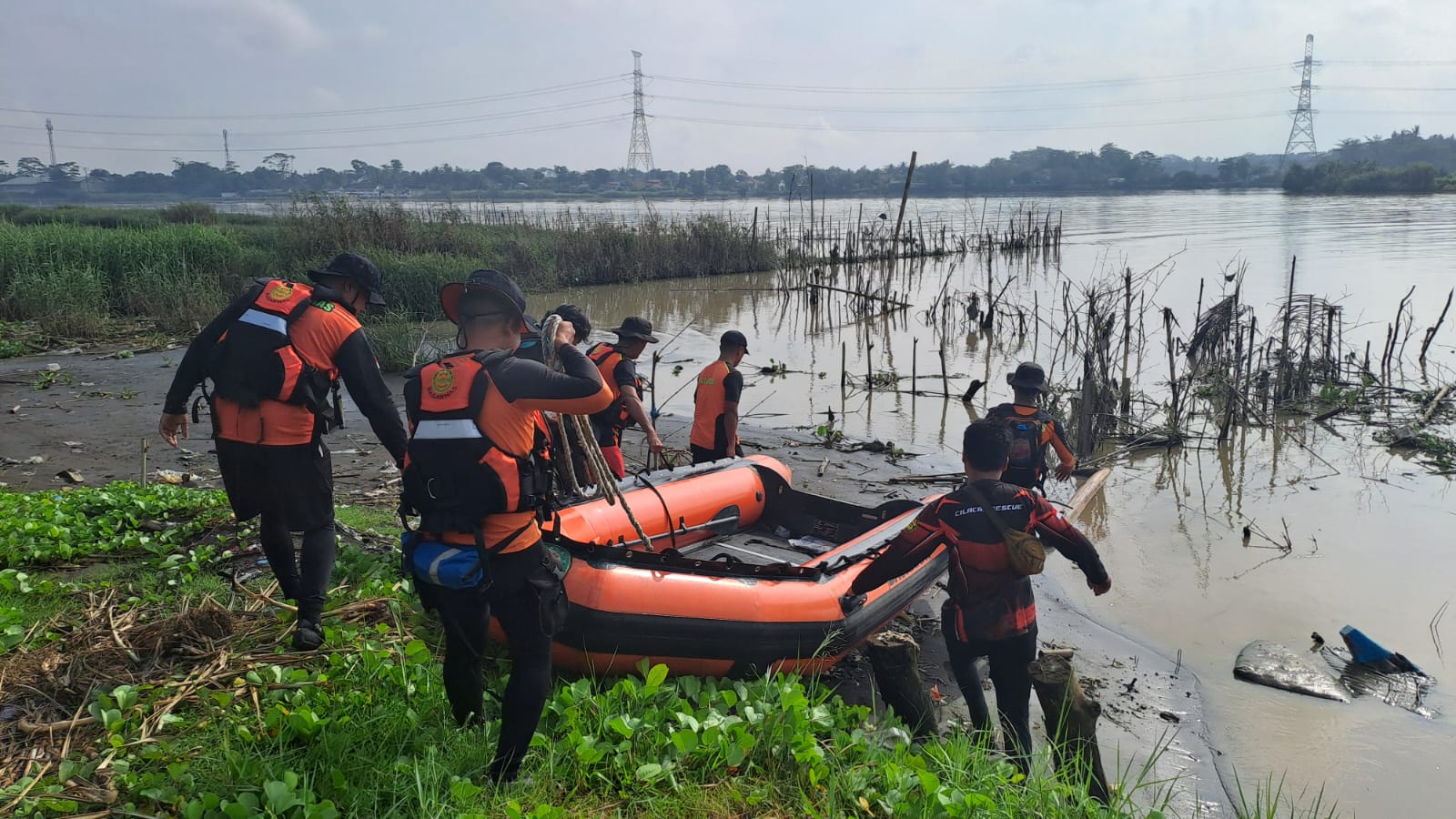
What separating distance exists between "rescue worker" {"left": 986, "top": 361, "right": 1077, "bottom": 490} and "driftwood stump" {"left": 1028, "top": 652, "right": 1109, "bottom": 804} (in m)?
Answer: 1.89

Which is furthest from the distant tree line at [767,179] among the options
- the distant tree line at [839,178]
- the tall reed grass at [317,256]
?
the tall reed grass at [317,256]

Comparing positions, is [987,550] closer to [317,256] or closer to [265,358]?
[265,358]

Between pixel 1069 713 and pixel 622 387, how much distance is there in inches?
120

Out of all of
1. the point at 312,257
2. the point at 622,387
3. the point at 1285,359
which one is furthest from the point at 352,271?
the point at 312,257

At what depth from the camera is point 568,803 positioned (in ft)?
9.10

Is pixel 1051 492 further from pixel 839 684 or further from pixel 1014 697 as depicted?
pixel 1014 697

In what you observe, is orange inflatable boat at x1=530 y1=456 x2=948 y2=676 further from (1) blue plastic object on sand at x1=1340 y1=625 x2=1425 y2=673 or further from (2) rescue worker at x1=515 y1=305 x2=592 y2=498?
(1) blue plastic object on sand at x1=1340 y1=625 x2=1425 y2=673

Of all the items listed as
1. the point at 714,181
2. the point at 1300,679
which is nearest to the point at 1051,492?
the point at 1300,679

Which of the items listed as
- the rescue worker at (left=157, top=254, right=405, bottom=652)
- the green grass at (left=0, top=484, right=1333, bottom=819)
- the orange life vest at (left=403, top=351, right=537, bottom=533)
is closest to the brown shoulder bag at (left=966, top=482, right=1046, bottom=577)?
the green grass at (left=0, top=484, right=1333, bottom=819)

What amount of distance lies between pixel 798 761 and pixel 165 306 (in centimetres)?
1474

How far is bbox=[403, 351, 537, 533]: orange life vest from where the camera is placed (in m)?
2.56

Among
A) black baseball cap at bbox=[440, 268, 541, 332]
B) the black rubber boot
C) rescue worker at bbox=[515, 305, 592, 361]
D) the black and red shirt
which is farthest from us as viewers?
rescue worker at bbox=[515, 305, 592, 361]

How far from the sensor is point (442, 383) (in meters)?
2.57

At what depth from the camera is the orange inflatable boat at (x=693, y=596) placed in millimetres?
3791
